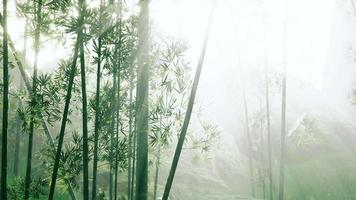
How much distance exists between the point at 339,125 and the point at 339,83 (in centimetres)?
2671

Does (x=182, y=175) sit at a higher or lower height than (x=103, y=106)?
lower

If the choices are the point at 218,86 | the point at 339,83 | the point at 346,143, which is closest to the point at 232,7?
the point at 346,143

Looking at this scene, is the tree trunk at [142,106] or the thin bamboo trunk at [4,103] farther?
the tree trunk at [142,106]

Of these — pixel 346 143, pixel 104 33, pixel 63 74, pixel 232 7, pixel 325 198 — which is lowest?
pixel 325 198

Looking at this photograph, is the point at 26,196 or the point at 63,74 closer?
the point at 26,196

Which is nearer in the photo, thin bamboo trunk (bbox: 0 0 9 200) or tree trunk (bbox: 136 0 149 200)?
thin bamboo trunk (bbox: 0 0 9 200)

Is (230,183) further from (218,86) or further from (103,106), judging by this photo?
(103,106)

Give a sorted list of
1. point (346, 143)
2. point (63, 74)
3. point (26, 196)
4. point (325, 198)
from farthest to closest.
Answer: point (346, 143) → point (325, 198) → point (63, 74) → point (26, 196)

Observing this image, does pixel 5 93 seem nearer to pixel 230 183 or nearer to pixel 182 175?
pixel 182 175

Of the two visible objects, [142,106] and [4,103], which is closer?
[4,103]

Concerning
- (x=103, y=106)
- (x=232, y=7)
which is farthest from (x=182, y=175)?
(x=103, y=106)

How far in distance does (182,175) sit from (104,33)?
14.8m

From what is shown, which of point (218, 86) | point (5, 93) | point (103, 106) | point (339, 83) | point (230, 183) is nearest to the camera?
point (5, 93)

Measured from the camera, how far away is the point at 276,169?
2253 centimetres
